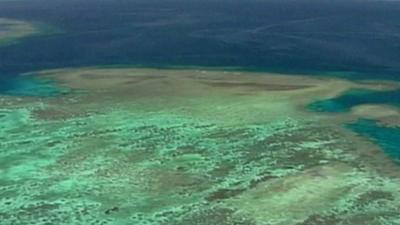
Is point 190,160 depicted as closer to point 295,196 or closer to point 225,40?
point 295,196

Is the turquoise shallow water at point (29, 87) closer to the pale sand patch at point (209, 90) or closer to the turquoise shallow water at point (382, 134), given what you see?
the pale sand patch at point (209, 90)

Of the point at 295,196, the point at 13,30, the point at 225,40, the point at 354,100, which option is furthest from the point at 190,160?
the point at 13,30

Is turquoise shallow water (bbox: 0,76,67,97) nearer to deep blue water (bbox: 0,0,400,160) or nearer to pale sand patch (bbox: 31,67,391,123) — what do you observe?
deep blue water (bbox: 0,0,400,160)

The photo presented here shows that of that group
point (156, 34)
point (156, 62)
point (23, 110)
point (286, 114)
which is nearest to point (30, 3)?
point (156, 34)

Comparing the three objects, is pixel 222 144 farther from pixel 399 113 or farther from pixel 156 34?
pixel 156 34

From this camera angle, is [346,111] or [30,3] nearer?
[346,111]

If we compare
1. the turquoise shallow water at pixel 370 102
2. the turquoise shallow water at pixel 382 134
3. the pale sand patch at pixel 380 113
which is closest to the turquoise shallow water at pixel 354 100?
the turquoise shallow water at pixel 370 102

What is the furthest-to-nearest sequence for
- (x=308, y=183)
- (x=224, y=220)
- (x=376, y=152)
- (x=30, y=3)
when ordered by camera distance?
1. (x=30, y=3)
2. (x=376, y=152)
3. (x=308, y=183)
4. (x=224, y=220)
